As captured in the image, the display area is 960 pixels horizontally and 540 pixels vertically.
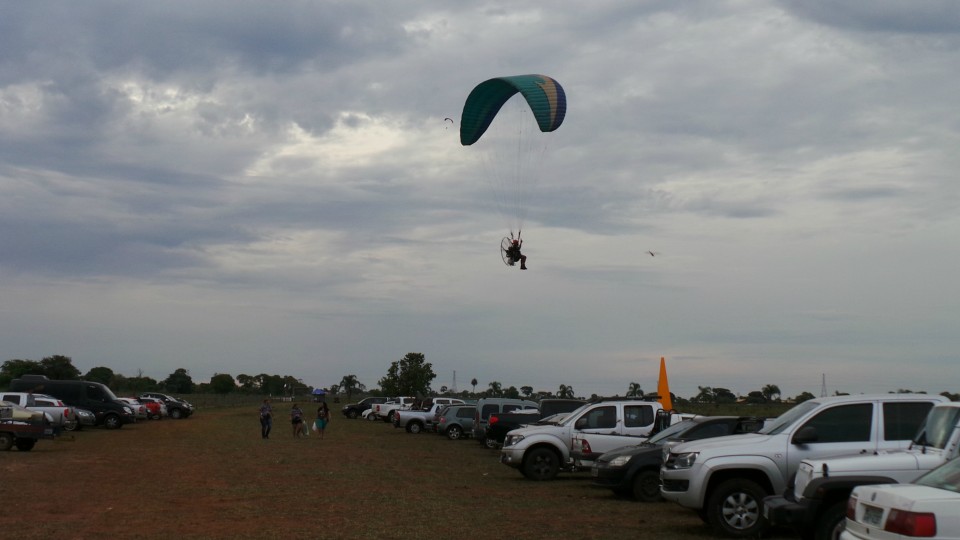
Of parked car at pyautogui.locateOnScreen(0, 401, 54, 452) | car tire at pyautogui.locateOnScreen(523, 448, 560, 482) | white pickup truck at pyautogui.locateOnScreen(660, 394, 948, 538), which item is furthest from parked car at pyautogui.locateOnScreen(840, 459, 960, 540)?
parked car at pyautogui.locateOnScreen(0, 401, 54, 452)

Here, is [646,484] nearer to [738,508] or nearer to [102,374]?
[738,508]

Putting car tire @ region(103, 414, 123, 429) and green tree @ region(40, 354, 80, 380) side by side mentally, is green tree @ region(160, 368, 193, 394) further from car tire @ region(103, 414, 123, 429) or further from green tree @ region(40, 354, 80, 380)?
car tire @ region(103, 414, 123, 429)

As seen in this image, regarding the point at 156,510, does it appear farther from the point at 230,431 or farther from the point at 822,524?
the point at 230,431

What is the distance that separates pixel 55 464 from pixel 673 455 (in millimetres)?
15977

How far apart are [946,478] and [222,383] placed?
180526 millimetres

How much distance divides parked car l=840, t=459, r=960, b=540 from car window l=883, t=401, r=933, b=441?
4.49 m

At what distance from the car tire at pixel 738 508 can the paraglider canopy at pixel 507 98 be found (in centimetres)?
1307

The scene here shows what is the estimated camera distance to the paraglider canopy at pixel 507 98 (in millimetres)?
23891

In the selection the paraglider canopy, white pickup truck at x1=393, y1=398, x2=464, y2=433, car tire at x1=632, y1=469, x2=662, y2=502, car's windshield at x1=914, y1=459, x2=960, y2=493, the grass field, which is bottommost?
the grass field

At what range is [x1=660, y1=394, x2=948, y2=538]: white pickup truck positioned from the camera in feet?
39.4

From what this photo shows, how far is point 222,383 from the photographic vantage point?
18012 centimetres

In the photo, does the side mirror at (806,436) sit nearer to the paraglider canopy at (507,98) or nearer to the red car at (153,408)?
the paraglider canopy at (507,98)

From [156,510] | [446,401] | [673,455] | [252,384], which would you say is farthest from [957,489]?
[252,384]

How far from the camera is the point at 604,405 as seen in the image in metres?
20.8
